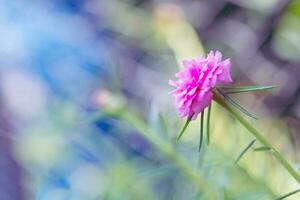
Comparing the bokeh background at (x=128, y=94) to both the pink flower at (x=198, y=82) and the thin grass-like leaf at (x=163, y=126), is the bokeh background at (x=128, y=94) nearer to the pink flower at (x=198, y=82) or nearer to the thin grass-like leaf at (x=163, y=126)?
the thin grass-like leaf at (x=163, y=126)

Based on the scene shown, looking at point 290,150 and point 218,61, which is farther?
point 290,150

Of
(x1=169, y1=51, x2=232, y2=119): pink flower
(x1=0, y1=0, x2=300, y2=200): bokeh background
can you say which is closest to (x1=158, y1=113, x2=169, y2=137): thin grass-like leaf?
(x1=0, y1=0, x2=300, y2=200): bokeh background

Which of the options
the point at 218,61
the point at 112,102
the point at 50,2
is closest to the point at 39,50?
the point at 50,2

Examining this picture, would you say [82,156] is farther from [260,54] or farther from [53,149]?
[260,54]

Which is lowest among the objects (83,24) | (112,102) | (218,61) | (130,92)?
(218,61)

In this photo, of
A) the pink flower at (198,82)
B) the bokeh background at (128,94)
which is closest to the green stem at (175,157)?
the bokeh background at (128,94)

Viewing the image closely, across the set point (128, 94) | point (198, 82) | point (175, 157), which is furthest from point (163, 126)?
point (128, 94)

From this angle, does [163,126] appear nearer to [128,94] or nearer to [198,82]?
[198,82]
